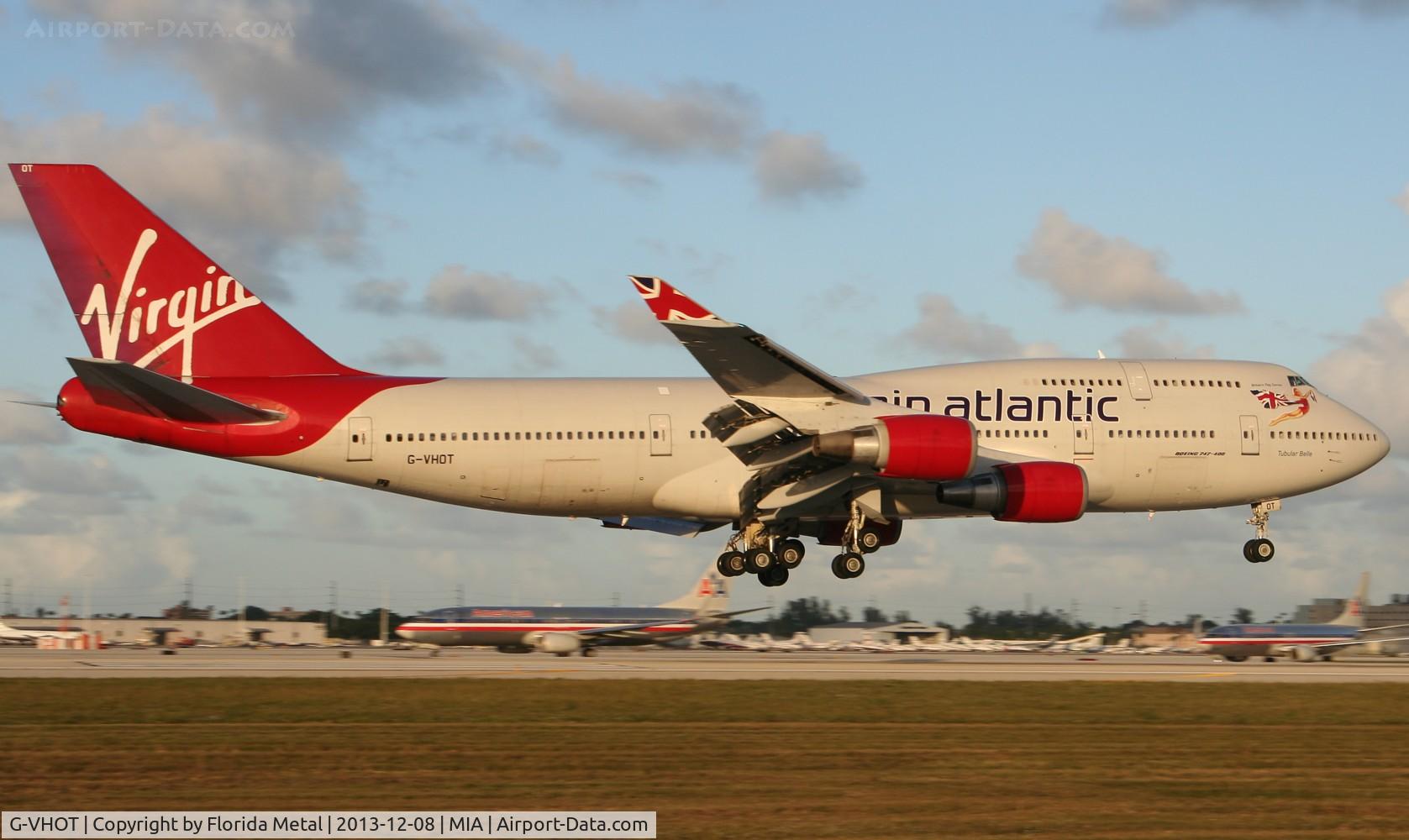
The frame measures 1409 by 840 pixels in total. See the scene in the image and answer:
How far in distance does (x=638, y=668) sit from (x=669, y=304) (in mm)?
12753

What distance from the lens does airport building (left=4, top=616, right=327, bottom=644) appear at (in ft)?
227

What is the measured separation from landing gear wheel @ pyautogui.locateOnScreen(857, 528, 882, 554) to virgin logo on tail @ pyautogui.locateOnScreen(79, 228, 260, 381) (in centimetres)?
1534

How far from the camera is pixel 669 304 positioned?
96.7 ft

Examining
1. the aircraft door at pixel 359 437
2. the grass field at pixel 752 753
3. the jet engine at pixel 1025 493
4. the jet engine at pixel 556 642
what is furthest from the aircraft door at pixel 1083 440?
the jet engine at pixel 556 642

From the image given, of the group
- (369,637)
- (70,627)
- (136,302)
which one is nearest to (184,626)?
(70,627)

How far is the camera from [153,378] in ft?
98.4

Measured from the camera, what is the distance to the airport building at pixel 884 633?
76312mm

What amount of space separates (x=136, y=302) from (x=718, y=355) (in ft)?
43.9

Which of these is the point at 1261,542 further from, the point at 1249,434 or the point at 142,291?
the point at 142,291

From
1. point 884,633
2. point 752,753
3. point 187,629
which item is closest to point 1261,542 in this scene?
point 752,753

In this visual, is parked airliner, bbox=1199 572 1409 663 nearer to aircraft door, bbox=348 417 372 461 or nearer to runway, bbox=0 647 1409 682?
runway, bbox=0 647 1409 682

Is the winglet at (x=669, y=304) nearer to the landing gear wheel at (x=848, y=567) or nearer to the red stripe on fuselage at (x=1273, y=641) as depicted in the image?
the landing gear wheel at (x=848, y=567)

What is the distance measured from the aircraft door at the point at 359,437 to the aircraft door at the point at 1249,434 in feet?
68.8

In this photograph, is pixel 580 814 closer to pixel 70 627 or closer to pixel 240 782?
pixel 240 782
